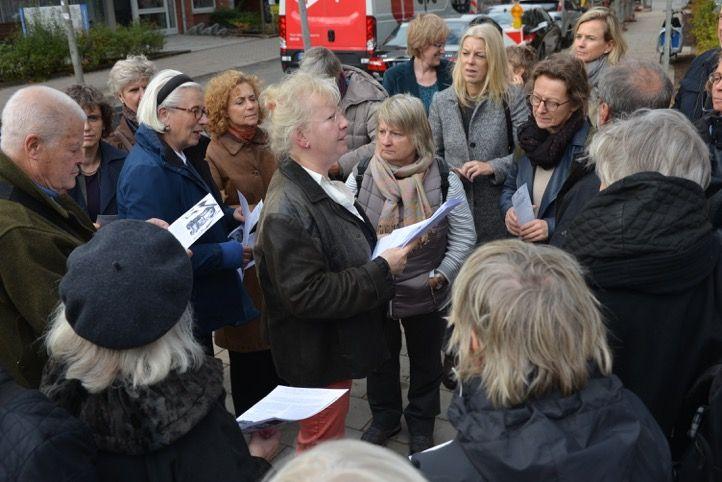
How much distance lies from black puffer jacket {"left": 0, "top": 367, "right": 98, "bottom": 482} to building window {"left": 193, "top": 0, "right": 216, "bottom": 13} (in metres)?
31.2

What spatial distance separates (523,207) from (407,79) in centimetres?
233

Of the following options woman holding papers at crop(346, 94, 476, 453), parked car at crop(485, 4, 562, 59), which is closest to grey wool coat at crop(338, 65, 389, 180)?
woman holding papers at crop(346, 94, 476, 453)

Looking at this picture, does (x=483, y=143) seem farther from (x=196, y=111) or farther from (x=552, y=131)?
(x=196, y=111)

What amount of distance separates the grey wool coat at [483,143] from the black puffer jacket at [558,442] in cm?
242

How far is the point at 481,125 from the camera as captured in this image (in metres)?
4.03

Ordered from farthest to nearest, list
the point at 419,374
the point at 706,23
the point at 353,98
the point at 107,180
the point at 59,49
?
the point at 59,49 < the point at 706,23 < the point at 353,98 < the point at 107,180 < the point at 419,374

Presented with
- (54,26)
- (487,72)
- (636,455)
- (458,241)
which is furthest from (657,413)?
(54,26)

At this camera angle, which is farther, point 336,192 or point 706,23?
point 706,23

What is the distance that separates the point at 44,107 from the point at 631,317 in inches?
82.3

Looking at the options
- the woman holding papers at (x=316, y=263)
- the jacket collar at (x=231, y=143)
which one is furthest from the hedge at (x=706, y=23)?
the woman holding papers at (x=316, y=263)

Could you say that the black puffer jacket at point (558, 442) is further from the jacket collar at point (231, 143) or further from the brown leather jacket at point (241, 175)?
the jacket collar at point (231, 143)

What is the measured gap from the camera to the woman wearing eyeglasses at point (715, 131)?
9.56 ft

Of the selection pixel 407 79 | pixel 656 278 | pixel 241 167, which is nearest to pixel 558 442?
pixel 656 278

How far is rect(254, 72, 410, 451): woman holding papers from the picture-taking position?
251cm
